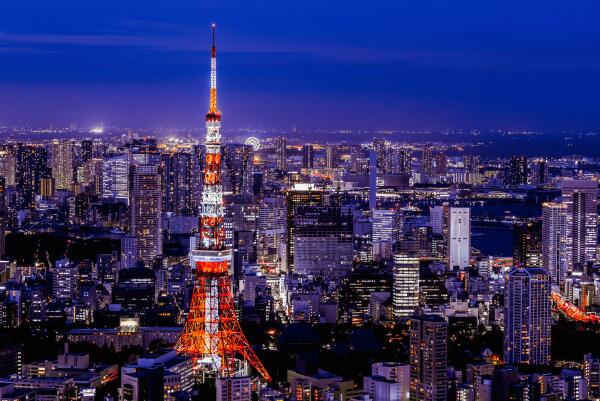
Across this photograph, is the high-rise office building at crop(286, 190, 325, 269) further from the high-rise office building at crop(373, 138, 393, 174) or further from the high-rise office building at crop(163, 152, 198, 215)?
the high-rise office building at crop(373, 138, 393, 174)

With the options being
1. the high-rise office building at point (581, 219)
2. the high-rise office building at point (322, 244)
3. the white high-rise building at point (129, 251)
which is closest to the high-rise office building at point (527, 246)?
the high-rise office building at point (581, 219)

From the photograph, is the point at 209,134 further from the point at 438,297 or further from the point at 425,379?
the point at 438,297

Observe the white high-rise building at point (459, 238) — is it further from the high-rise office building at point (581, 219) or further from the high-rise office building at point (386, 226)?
the high-rise office building at point (581, 219)

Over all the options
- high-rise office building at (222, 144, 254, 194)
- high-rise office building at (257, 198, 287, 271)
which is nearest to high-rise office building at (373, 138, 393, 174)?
high-rise office building at (222, 144, 254, 194)

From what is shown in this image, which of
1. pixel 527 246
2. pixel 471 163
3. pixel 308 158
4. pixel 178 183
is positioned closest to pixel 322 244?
pixel 527 246

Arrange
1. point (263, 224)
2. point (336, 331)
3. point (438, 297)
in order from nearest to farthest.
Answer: point (336, 331)
point (438, 297)
point (263, 224)

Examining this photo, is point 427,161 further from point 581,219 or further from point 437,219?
point 581,219

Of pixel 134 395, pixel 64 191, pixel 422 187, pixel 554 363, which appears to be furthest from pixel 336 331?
pixel 422 187
